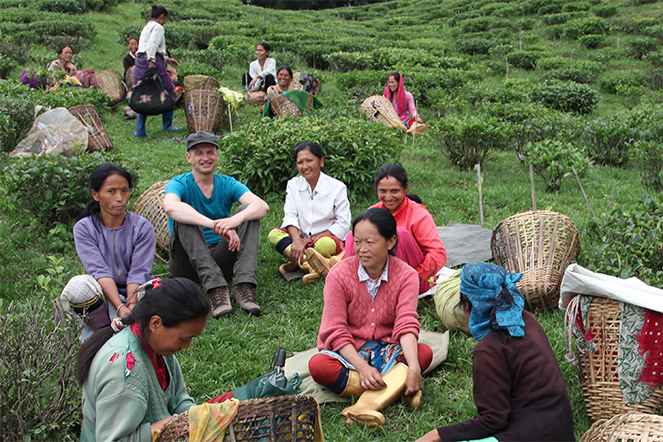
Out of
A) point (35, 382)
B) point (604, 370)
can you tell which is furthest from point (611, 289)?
point (35, 382)

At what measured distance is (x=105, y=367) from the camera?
2.05 metres

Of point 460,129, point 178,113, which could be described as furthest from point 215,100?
point 460,129

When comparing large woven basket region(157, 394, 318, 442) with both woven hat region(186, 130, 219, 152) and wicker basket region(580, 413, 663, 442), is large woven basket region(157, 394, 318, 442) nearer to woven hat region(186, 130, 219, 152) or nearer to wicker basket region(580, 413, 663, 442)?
wicker basket region(580, 413, 663, 442)

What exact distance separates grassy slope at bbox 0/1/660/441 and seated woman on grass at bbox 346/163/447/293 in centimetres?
38

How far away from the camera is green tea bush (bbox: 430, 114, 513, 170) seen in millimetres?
6801

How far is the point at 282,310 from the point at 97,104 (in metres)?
6.28

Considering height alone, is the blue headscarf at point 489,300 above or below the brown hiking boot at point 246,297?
above

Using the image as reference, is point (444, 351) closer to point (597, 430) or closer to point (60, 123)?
point (597, 430)

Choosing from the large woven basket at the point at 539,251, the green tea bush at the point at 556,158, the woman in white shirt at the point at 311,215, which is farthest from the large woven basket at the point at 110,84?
the large woven basket at the point at 539,251

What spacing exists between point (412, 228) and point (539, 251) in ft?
3.07

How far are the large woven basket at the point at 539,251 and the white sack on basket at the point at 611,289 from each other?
89cm

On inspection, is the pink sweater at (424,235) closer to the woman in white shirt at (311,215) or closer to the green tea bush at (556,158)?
the woman in white shirt at (311,215)

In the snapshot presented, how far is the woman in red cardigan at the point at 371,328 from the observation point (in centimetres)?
297

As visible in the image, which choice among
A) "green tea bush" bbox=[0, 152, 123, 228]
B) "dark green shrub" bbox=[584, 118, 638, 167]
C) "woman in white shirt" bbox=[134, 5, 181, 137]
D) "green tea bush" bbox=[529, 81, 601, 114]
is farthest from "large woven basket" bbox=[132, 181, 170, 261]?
"green tea bush" bbox=[529, 81, 601, 114]
